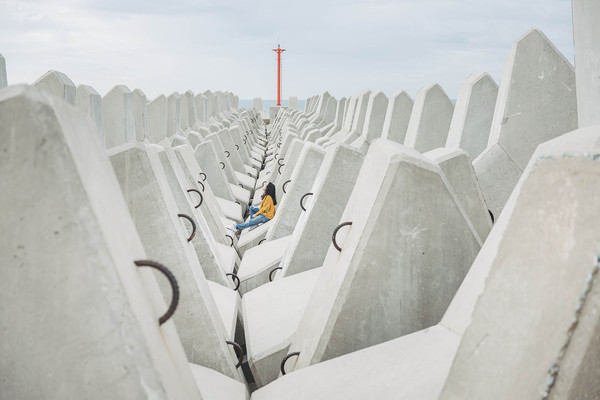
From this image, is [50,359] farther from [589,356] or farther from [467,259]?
[467,259]

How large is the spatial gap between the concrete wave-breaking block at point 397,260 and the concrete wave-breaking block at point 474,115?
111 inches

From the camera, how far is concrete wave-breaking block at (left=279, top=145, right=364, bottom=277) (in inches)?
179

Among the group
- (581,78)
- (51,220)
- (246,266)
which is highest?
(581,78)

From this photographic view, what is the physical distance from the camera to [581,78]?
9.05ft

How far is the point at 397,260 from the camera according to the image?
2.66m

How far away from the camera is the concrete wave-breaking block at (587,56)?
2.48m

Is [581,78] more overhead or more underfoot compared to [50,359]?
more overhead

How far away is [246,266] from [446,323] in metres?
3.41

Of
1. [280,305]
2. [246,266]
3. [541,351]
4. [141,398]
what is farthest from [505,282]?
[246,266]

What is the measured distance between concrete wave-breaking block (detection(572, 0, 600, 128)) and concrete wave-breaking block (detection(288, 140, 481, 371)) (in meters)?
0.72

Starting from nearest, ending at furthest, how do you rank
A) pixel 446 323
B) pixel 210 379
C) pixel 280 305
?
1. pixel 446 323
2. pixel 210 379
3. pixel 280 305

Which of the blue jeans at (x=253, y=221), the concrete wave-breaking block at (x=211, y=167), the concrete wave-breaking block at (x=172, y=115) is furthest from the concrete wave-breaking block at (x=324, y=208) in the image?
the concrete wave-breaking block at (x=172, y=115)

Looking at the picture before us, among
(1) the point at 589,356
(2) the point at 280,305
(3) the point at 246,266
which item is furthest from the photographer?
(3) the point at 246,266

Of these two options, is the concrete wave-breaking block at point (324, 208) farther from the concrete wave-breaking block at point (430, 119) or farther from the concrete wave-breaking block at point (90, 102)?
the concrete wave-breaking block at point (90, 102)
